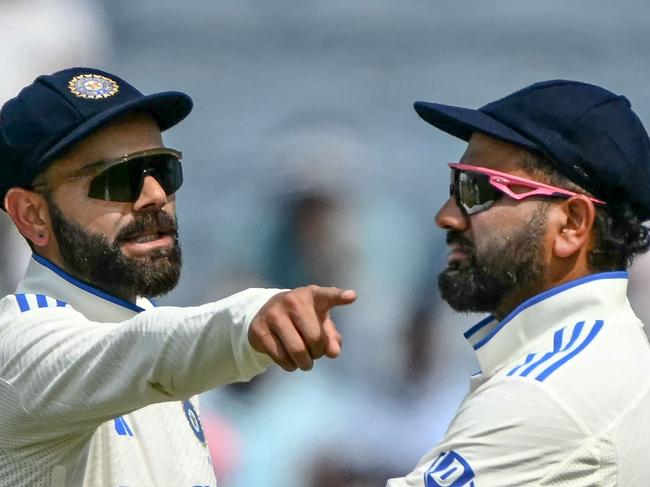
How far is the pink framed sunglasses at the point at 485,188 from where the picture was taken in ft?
10.2

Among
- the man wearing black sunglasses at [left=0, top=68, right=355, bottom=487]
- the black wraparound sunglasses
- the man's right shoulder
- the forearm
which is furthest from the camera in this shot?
the black wraparound sunglasses

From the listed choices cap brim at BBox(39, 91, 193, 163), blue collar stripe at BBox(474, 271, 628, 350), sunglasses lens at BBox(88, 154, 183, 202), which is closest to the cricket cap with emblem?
cap brim at BBox(39, 91, 193, 163)

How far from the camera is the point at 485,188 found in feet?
10.5

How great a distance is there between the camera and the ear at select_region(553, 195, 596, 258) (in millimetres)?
3064

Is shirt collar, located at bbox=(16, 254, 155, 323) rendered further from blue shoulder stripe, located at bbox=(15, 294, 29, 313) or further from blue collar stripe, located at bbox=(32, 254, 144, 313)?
blue shoulder stripe, located at bbox=(15, 294, 29, 313)

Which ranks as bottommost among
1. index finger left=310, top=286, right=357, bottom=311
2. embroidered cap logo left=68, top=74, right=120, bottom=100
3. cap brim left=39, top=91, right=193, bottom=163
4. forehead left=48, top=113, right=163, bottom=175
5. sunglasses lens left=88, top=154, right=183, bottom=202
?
index finger left=310, top=286, right=357, bottom=311

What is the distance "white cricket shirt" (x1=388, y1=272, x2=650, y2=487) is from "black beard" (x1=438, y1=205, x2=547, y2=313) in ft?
0.85

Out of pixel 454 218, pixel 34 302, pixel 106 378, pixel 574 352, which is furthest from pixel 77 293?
pixel 574 352

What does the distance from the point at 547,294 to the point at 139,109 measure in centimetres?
99

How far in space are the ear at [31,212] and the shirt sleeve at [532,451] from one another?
41.8 inches

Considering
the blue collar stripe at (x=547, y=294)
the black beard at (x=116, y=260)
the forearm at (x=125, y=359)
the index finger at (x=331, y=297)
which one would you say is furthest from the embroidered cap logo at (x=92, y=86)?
the index finger at (x=331, y=297)

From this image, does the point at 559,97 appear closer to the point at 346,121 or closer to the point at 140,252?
the point at 140,252

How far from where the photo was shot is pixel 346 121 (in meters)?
6.05

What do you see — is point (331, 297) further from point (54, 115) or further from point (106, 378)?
point (54, 115)
